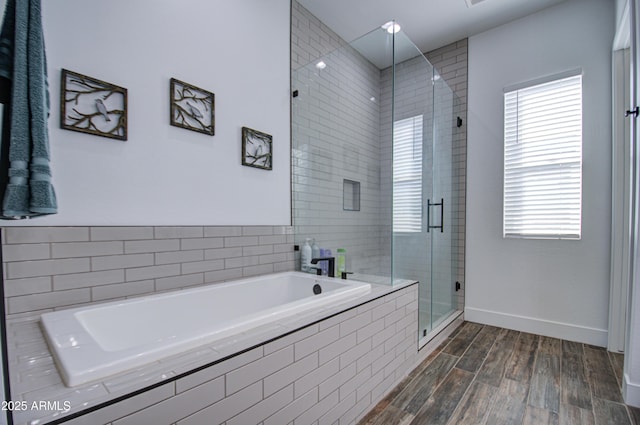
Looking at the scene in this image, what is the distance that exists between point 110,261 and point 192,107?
102 centimetres

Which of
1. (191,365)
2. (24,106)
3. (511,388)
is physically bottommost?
(511,388)

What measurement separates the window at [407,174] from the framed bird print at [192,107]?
1471mm

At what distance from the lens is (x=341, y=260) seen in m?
2.75

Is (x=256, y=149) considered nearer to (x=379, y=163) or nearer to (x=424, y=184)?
(x=379, y=163)

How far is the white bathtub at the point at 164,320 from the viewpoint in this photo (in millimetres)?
911

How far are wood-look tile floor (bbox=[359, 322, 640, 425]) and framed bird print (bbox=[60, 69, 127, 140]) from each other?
207 centimetres

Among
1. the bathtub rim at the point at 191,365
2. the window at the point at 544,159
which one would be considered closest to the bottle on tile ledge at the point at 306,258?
the bathtub rim at the point at 191,365

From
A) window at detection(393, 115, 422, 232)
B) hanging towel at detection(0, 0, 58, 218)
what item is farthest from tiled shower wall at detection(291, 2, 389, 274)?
hanging towel at detection(0, 0, 58, 218)

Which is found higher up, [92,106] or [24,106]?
[92,106]

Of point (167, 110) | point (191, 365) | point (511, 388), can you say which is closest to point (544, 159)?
A: point (511, 388)

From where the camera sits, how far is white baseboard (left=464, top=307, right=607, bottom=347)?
2.61 metres

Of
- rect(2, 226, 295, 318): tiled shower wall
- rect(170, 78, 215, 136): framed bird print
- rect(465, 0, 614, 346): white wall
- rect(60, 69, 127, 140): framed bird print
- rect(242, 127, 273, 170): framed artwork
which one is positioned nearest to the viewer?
rect(2, 226, 295, 318): tiled shower wall

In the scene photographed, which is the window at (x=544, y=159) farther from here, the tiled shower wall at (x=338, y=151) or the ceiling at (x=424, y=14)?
the ceiling at (x=424, y=14)

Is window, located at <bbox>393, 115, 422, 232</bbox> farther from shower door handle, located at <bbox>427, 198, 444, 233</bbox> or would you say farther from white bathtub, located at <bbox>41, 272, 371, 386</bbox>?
white bathtub, located at <bbox>41, 272, 371, 386</bbox>
